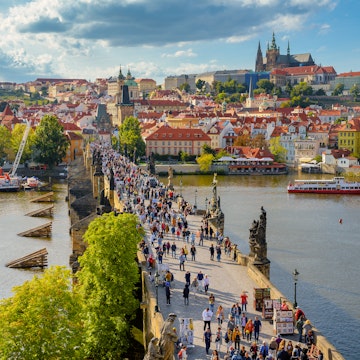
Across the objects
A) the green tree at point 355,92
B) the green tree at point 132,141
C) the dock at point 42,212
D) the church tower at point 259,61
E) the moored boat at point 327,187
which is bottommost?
the moored boat at point 327,187

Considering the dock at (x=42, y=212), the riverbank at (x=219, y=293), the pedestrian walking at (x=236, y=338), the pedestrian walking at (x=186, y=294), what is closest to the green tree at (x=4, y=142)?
the dock at (x=42, y=212)

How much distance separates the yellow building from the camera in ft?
→ 304

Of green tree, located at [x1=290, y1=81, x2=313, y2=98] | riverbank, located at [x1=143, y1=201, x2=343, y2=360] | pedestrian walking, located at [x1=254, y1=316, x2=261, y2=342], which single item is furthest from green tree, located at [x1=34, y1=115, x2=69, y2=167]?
green tree, located at [x1=290, y1=81, x2=313, y2=98]

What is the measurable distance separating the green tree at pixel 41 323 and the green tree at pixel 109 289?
1.74m

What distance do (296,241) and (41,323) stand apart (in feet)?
79.2

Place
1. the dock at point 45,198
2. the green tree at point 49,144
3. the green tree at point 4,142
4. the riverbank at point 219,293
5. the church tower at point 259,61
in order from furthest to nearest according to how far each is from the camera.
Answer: the church tower at point 259,61
the green tree at point 4,142
the green tree at point 49,144
the dock at point 45,198
the riverbank at point 219,293

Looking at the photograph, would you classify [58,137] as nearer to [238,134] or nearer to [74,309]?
[238,134]

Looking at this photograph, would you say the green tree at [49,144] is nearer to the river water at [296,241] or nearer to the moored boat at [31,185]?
the river water at [296,241]

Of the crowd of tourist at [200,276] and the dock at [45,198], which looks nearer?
the crowd of tourist at [200,276]

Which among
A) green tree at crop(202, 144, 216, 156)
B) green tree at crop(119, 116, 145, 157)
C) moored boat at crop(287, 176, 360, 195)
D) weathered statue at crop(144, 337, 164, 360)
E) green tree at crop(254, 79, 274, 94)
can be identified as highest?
green tree at crop(254, 79, 274, 94)

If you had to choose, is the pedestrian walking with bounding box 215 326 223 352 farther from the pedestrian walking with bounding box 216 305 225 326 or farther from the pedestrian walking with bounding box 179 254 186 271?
the pedestrian walking with bounding box 179 254 186 271

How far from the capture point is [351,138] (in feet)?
305

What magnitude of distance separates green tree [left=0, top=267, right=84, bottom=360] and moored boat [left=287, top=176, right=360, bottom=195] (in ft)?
161

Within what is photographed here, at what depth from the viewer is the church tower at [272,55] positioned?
196625 millimetres
